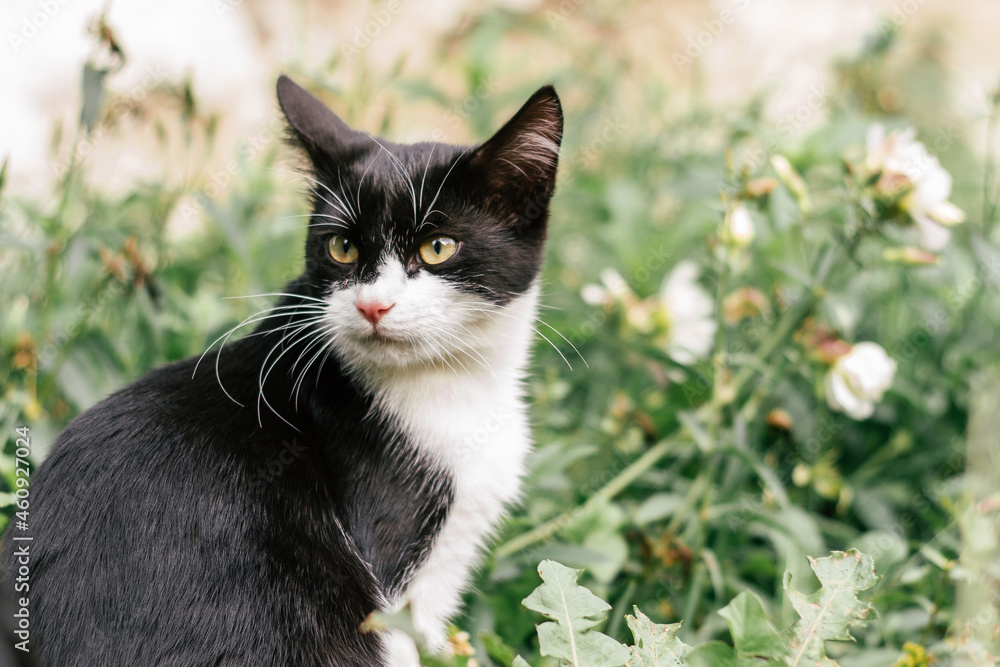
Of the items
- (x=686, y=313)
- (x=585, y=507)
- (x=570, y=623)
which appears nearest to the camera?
(x=570, y=623)

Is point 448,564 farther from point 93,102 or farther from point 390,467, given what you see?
point 93,102

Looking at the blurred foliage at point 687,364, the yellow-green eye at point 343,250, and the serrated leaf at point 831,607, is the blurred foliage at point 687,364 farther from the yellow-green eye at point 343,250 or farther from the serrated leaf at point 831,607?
the yellow-green eye at point 343,250

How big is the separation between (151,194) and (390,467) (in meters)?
1.23

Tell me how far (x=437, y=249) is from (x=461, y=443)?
0.33 m

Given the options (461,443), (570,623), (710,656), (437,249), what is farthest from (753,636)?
(437,249)

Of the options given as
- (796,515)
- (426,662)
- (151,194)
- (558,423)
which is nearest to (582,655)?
(426,662)

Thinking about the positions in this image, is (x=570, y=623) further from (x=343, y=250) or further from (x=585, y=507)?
(x=343, y=250)

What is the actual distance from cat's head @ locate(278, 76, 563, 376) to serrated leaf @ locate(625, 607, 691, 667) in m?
0.51

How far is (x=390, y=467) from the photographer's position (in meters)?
1.18

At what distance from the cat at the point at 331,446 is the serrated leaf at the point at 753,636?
42cm

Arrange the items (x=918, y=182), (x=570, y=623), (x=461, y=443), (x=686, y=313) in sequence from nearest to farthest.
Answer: (x=570, y=623), (x=461, y=443), (x=918, y=182), (x=686, y=313)

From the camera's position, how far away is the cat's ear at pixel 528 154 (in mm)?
1179

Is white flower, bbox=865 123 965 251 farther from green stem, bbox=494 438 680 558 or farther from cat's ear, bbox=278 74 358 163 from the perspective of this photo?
cat's ear, bbox=278 74 358 163

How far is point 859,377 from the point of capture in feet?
4.87
